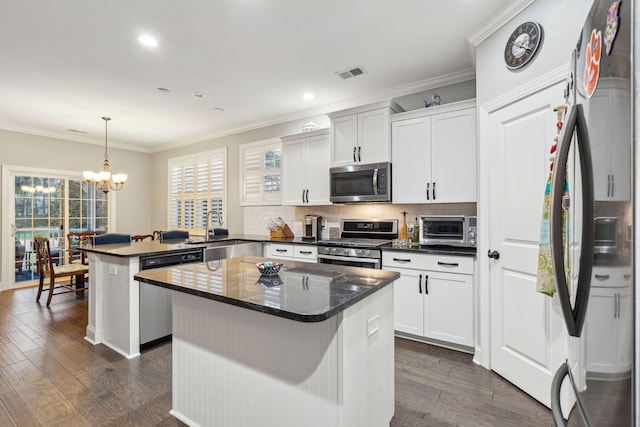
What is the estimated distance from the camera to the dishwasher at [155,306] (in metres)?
2.91

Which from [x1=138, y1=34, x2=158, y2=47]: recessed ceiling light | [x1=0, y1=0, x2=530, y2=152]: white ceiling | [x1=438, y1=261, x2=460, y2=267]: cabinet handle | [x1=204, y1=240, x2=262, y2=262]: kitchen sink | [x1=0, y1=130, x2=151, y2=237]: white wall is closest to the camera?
[x1=0, y1=0, x2=530, y2=152]: white ceiling

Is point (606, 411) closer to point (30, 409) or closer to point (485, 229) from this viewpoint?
point (485, 229)

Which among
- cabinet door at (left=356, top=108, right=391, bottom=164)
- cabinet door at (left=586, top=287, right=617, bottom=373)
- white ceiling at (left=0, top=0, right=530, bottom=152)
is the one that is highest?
white ceiling at (left=0, top=0, right=530, bottom=152)

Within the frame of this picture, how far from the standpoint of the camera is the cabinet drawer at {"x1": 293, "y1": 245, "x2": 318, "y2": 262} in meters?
3.80

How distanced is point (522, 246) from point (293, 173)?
2.97 m

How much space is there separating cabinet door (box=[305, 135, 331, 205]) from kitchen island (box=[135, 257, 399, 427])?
2.28m


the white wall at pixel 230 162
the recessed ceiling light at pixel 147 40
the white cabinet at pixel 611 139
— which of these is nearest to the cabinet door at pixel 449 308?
the white cabinet at pixel 611 139

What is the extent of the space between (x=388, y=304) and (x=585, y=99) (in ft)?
4.31

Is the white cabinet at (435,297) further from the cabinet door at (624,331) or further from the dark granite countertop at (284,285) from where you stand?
the cabinet door at (624,331)

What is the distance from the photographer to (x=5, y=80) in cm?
354

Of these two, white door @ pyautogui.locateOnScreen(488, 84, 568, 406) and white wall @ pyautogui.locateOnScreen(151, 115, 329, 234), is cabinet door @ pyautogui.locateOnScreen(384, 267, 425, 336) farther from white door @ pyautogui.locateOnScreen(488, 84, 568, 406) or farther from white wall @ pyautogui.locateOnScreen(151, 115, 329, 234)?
white wall @ pyautogui.locateOnScreen(151, 115, 329, 234)

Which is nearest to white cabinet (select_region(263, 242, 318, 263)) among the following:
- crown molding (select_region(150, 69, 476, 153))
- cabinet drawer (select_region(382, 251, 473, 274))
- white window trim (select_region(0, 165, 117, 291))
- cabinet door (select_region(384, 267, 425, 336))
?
cabinet drawer (select_region(382, 251, 473, 274))

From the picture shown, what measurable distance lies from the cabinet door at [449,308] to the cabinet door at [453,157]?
0.80m

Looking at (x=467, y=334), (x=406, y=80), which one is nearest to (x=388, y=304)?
(x=467, y=334)
